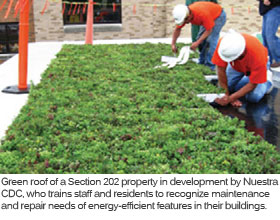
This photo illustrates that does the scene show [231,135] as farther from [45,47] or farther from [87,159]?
[45,47]

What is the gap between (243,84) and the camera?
5891 mm

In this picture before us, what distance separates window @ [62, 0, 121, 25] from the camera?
45.9ft

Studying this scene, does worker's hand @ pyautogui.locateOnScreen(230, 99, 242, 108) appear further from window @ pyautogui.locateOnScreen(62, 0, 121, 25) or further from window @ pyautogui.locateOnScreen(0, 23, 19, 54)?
window @ pyautogui.locateOnScreen(0, 23, 19, 54)

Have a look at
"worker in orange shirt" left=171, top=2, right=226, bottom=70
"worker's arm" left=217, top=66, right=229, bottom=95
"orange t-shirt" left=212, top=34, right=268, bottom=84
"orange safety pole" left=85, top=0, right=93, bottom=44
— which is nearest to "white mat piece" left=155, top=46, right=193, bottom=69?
"worker in orange shirt" left=171, top=2, right=226, bottom=70

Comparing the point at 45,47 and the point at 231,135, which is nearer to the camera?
the point at 231,135

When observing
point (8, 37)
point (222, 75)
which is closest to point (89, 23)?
point (8, 37)

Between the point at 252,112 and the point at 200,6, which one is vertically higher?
the point at 200,6

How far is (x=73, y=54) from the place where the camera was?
932 centimetres

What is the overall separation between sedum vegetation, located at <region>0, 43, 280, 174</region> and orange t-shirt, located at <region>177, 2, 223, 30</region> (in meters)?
1.07

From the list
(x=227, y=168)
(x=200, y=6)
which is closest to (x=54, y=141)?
(x=227, y=168)

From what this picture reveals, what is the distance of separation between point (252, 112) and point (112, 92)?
219 cm

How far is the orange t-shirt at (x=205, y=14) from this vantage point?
702 cm

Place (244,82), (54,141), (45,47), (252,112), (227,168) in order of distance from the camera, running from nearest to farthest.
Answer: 1. (227,168)
2. (54,141)
3. (252,112)
4. (244,82)
5. (45,47)

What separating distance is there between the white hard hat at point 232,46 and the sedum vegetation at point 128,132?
792 millimetres
